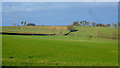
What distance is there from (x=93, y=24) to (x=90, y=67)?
136 meters

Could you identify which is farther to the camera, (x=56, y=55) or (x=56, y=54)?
(x=56, y=54)

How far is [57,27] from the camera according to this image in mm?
135250

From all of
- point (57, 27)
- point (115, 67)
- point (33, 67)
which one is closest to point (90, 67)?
point (115, 67)

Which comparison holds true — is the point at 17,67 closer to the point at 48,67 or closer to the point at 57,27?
the point at 48,67

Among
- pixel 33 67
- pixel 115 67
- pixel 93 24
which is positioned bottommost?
pixel 93 24

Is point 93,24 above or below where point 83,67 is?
below

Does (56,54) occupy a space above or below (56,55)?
below

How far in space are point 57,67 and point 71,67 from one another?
2.72 ft

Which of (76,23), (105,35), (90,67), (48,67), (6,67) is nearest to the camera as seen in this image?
(6,67)

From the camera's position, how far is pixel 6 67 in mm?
10078

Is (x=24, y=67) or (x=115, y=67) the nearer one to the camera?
(x=24, y=67)

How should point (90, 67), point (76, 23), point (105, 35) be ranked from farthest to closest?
point (76, 23) < point (105, 35) < point (90, 67)

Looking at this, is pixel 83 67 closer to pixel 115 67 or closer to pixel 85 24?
pixel 115 67

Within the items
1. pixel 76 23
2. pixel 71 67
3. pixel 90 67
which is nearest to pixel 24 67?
pixel 71 67
